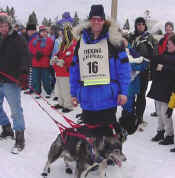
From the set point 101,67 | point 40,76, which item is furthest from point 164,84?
point 40,76

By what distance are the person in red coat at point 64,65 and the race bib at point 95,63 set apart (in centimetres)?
284

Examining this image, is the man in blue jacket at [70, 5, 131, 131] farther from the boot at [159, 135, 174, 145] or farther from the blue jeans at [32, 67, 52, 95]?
the blue jeans at [32, 67, 52, 95]

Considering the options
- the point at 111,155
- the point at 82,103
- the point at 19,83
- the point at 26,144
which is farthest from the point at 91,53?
the point at 26,144

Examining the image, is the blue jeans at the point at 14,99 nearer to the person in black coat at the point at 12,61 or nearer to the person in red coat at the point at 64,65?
the person in black coat at the point at 12,61

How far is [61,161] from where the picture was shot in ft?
12.8

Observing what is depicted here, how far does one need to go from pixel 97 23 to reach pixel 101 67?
517 millimetres

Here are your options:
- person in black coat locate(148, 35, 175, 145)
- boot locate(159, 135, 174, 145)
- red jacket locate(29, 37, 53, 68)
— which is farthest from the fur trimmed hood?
red jacket locate(29, 37, 53, 68)

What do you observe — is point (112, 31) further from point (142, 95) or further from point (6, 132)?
point (6, 132)

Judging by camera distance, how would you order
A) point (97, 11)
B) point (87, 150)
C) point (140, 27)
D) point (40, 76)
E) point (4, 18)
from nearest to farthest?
point (87, 150)
point (97, 11)
point (4, 18)
point (140, 27)
point (40, 76)

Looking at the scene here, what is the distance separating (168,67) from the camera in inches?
167

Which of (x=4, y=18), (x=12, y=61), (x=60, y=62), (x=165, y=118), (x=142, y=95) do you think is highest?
(x=4, y=18)

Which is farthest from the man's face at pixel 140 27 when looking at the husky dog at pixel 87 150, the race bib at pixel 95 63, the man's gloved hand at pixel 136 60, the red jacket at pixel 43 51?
the red jacket at pixel 43 51

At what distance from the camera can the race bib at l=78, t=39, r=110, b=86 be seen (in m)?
3.07

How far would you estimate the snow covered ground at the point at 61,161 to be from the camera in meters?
3.60
